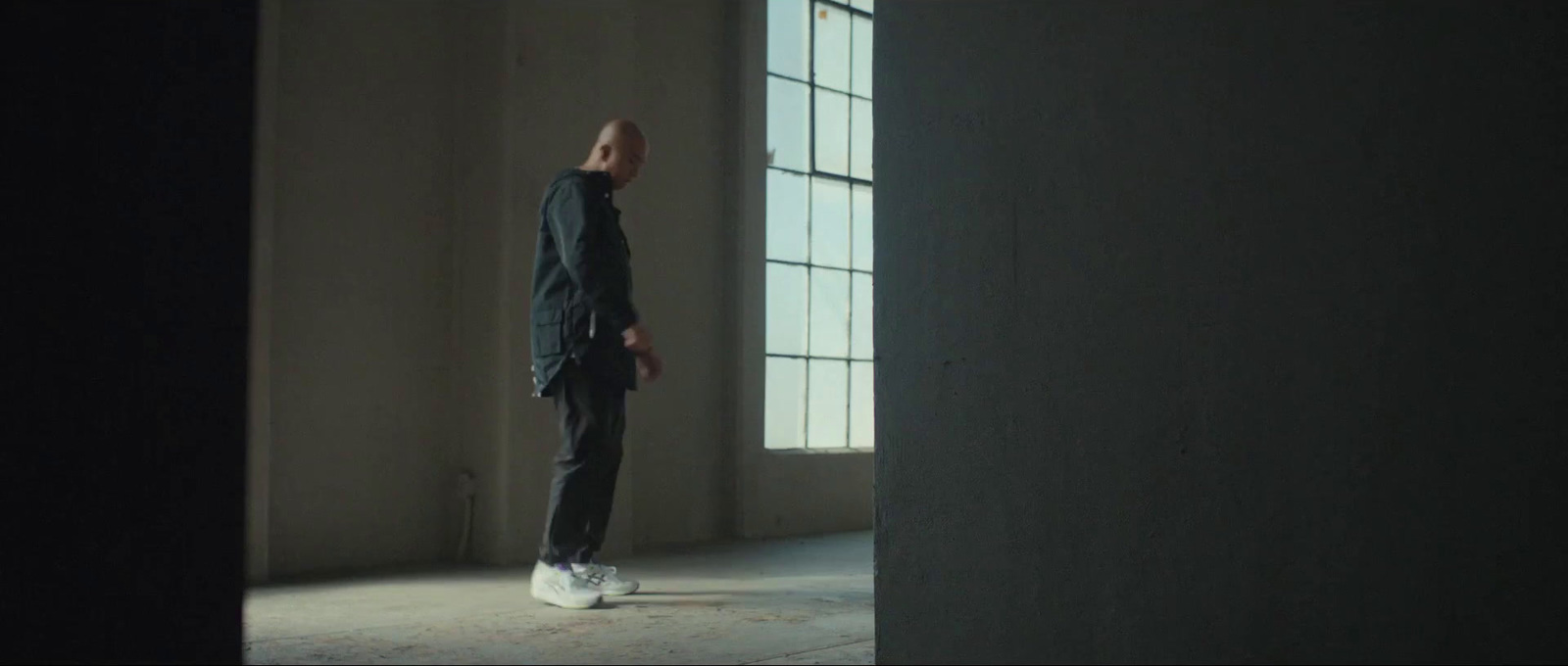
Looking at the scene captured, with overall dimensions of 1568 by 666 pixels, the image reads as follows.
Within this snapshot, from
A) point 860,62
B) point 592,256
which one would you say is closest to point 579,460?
point 592,256

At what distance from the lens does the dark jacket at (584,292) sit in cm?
368

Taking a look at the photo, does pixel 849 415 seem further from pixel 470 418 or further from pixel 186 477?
pixel 186 477

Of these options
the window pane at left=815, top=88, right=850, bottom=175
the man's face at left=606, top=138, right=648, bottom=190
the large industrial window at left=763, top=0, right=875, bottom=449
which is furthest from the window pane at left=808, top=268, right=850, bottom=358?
the man's face at left=606, top=138, right=648, bottom=190

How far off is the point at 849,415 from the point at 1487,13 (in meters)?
4.61

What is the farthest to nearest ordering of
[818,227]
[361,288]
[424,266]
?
[818,227] → [424,266] → [361,288]

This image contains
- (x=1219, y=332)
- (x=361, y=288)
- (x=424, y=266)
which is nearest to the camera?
(x=1219, y=332)

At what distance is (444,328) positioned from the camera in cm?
471

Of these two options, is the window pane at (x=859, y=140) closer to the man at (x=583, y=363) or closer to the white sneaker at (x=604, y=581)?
the man at (x=583, y=363)

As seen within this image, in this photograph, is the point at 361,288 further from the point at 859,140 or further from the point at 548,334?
the point at 859,140

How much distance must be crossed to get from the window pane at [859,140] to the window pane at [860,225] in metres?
0.08

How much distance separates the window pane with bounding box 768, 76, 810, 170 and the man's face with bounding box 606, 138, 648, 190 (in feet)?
6.22

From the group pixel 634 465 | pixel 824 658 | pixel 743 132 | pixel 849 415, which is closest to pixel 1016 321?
pixel 824 658

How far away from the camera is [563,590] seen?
3.66 m

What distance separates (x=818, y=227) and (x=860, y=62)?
848mm
